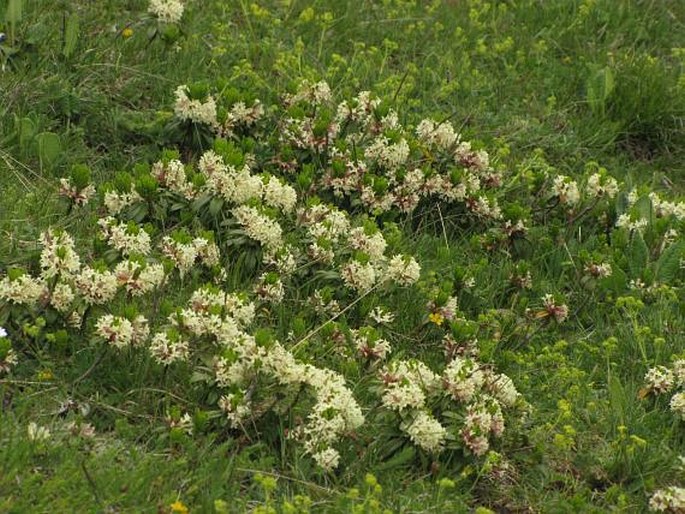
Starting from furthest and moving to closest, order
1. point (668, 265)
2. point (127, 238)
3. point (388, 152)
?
1. point (388, 152)
2. point (668, 265)
3. point (127, 238)

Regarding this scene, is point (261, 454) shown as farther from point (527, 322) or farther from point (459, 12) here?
point (459, 12)

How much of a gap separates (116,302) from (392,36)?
3283 mm

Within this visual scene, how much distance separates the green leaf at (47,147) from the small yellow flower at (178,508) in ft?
7.52

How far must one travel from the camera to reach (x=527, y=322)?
4.89 metres

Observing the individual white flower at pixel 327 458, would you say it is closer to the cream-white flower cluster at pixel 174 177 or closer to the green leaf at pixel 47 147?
the cream-white flower cluster at pixel 174 177

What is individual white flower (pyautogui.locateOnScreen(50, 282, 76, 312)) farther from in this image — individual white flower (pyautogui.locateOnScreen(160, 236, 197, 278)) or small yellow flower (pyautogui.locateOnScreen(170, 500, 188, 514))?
small yellow flower (pyautogui.locateOnScreen(170, 500, 188, 514))

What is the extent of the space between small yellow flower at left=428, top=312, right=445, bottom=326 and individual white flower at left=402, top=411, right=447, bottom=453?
76 cm

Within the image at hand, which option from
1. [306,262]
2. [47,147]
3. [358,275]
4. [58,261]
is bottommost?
[47,147]

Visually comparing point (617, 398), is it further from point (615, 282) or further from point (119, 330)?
point (119, 330)

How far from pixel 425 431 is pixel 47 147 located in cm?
241

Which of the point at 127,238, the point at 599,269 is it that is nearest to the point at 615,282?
the point at 599,269

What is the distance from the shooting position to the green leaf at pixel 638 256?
526 centimetres

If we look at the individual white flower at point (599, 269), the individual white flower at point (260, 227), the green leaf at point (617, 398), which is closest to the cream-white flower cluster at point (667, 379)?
the green leaf at point (617, 398)

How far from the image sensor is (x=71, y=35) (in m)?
5.89
